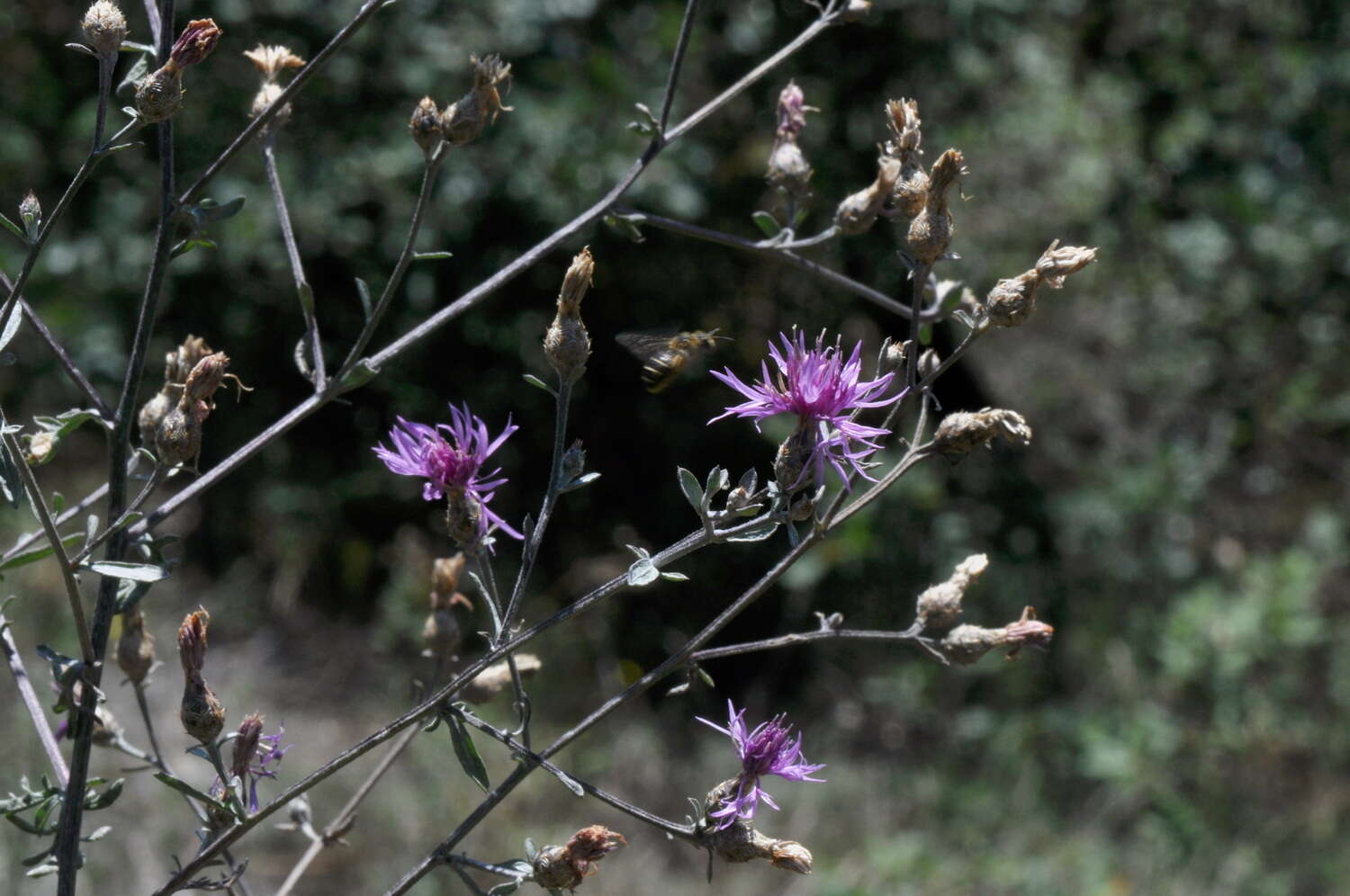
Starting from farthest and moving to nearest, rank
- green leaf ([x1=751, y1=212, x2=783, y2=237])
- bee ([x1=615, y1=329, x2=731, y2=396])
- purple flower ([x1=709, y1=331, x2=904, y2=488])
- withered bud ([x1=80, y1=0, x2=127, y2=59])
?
1. green leaf ([x1=751, y1=212, x2=783, y2=237])
2. bee ([x1=615, y1=329, x2=731, y2=396])
3. purple flower ([x1=709, y1=331, x2=904, y2=488])
4. withered bud ([x1=80, y1=0, x2=127, y2=59])

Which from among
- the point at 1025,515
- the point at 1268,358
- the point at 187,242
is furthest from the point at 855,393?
the point at 1268,358

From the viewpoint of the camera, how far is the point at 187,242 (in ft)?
5.05

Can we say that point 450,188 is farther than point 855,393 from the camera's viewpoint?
Yes

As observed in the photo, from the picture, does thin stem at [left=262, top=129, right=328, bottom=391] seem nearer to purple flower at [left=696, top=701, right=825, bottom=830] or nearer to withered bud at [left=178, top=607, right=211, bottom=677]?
withered bud at [left=178, top=607, right=211, bottom=677]

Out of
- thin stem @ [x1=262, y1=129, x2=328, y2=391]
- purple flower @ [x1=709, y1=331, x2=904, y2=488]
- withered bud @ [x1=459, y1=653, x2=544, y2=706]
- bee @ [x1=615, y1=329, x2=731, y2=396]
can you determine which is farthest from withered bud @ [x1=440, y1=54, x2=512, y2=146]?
withered bud @ [x1=459, y1=653, x2=544, y2=706]

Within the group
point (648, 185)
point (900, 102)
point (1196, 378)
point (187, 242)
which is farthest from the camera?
point (1196, 378)

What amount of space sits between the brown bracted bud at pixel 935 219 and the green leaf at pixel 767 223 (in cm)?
40

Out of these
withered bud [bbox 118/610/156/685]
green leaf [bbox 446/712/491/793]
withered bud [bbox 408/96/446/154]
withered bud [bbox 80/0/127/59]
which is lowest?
green leaf [bbox 446/712/491/793]

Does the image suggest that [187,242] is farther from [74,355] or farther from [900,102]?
[74,355]

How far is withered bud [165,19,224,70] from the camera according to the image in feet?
4.93

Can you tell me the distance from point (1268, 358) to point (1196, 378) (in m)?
0.52

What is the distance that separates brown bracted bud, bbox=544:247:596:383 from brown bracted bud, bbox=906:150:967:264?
1.50 feet

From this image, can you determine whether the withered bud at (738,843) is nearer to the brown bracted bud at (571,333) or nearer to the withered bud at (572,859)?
the withered bud at (572,859)

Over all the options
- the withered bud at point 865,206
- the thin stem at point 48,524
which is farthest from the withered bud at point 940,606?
the thin stem at point 48,524
